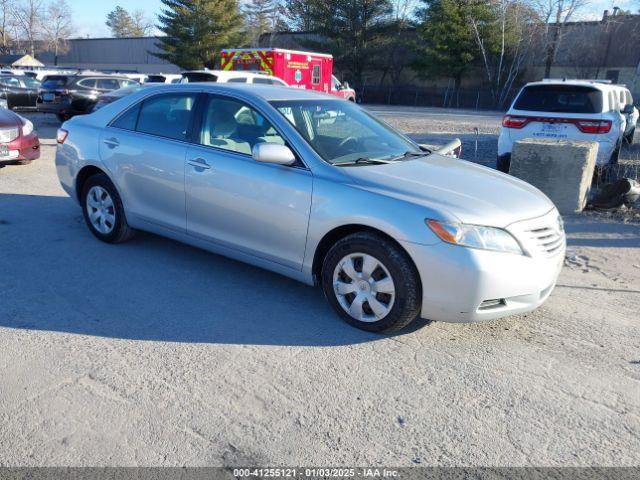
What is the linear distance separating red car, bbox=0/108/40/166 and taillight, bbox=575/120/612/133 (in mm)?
8878

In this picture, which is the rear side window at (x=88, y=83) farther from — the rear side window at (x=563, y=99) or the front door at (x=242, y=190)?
the front door at (x=242, y=190)

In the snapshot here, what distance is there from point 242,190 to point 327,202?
0.80 m

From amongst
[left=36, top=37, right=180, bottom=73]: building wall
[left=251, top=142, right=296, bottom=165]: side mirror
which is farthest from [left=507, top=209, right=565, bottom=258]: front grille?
[left=36, top=37, right=180, bottom=73]: building wall

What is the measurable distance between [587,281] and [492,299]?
2.08 metres

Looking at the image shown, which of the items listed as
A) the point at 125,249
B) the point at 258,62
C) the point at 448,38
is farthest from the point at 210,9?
the point at 125,249

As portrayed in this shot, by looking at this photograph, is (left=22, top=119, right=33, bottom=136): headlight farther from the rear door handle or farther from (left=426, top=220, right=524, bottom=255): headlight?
(left=426, top=220, right=524, bottom=255): headlight

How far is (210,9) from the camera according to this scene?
4747 cm

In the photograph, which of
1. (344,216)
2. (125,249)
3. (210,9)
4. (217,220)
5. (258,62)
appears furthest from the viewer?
(210,9)

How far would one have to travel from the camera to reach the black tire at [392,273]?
3.74 meters

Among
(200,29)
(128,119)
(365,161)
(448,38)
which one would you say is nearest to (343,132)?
(365,161)

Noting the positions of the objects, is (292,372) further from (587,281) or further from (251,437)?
(587,281)

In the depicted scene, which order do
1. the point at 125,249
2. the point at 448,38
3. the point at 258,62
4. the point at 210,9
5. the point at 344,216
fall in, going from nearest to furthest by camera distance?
the point at 344,216
the point at 125,249
the point at 258,62
the point at 448,38
the point at 210,9

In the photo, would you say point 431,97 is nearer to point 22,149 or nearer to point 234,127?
point 22,149

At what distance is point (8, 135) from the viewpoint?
9102 mm
